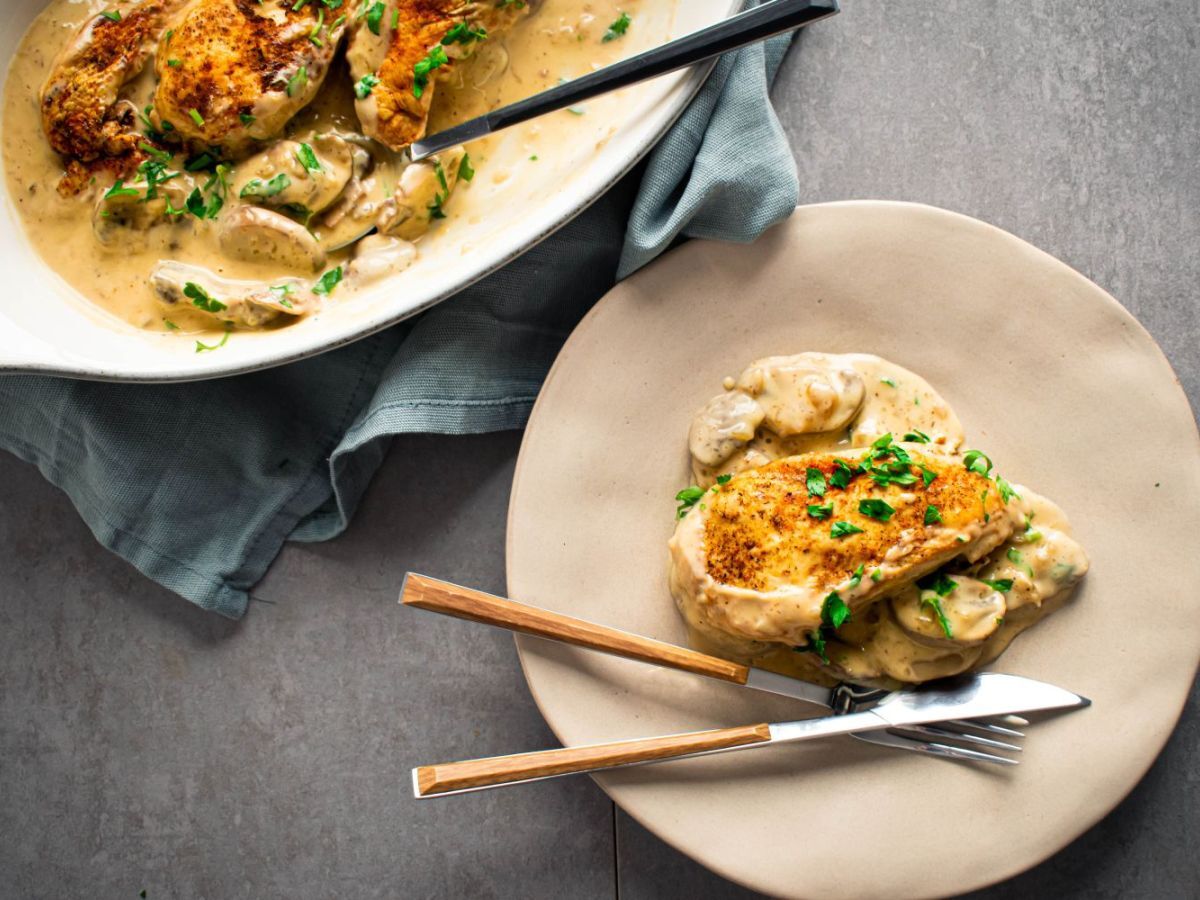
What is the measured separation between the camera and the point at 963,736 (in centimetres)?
172

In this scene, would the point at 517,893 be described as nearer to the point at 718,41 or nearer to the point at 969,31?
the point at 718,41

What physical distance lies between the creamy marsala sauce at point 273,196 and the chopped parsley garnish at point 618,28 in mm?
12

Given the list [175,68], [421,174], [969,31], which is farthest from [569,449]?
[969,31]

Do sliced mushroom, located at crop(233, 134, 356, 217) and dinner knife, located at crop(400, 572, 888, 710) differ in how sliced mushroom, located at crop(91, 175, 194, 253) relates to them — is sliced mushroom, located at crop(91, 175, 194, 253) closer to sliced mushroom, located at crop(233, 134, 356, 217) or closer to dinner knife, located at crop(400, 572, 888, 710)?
sliced mushroom, located at crop(233, 134, 356, 217)

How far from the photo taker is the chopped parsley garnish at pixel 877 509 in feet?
5.23

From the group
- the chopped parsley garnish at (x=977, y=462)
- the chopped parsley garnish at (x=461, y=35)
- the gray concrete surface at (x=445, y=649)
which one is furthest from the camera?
the gray concrete surface at (x=445, y=649)

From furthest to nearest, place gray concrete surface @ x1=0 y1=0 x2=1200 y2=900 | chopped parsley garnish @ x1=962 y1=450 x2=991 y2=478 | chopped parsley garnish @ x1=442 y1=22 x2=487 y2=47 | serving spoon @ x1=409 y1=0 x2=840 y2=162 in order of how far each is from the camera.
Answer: gray concrete surface @ x1=0 y1=0 x2=1200 y2=900, chopped parsley garnish @ x1=442 y1=22 x2=487 y2=47, chopped parsley garnish @ x1=962 y1=450 x2=991 y2=478, serving spoon @ x1=409 y1=0 x2=840 y2=162

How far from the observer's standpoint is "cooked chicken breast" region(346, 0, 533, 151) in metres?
1.76

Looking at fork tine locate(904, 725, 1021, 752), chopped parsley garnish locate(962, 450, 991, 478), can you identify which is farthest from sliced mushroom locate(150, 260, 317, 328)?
fork tine locate(904, 725, 1021, 752)

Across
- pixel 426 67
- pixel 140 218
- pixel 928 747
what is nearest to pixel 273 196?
pixel 140 218

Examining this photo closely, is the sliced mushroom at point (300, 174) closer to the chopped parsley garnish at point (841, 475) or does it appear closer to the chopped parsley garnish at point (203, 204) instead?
the chopped parsley garnish at point (203, 204)

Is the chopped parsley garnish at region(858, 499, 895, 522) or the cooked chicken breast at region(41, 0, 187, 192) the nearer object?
the chopped parsley garnish at region(858, 499, 895, 522)

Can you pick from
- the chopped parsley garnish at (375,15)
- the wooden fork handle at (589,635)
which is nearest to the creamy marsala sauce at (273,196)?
the chopped parsley garnish at (375,15)

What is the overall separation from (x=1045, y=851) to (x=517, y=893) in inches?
44.2
